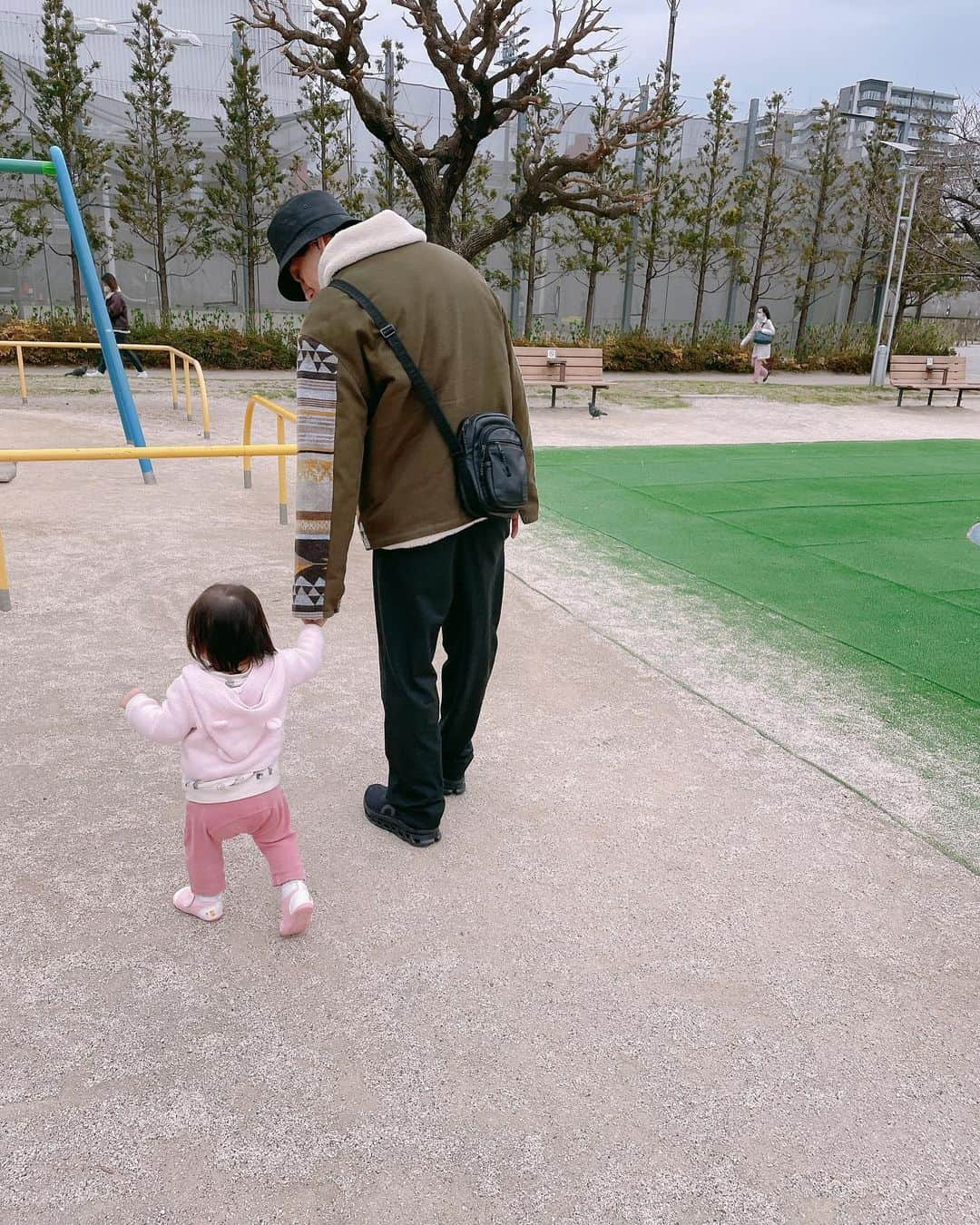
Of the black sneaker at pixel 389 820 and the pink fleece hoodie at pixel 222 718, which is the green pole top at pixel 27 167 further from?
the pink fleece hoodie at pixel 222 718

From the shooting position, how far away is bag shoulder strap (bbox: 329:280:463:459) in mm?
2285

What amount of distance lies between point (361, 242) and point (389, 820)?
161 cm

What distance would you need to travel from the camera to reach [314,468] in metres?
2.32

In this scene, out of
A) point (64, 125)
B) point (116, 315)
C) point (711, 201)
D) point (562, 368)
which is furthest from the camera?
point (711, 201)

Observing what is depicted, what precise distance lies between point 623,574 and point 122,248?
16.5 meters

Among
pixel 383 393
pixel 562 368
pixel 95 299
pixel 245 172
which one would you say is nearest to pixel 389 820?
pixel 383 393

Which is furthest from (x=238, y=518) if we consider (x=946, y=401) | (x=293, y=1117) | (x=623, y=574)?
(x=946, y=401)

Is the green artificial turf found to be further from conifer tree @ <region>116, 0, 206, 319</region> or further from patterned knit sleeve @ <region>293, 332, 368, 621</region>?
conifer tree @ <region>116, 0, 206, 319</region>

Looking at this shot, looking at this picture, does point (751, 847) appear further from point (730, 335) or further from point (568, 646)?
point (730, 335)

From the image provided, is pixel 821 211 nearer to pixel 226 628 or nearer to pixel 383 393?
pixel 383 393

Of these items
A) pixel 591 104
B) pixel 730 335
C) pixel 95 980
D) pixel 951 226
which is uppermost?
pixel 591 104

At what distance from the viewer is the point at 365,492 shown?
8.23 ft

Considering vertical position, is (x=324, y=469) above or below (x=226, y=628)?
above

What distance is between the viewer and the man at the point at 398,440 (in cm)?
230
